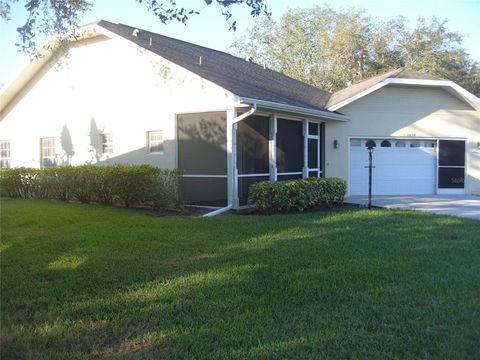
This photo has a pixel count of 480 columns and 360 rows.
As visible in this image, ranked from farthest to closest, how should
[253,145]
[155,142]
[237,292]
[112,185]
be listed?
[155,142] < [253,145] < [112,185] < [237,292]

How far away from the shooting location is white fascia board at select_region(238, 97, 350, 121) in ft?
37.4

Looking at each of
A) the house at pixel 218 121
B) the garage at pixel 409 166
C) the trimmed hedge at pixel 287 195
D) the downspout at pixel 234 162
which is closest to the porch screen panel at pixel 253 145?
the house at pixel 218 121

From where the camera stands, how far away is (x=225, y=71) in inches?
570

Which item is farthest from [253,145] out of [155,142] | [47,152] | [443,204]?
[47,152]

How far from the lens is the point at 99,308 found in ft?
15.0

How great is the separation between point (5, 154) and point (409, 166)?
14.8 metres

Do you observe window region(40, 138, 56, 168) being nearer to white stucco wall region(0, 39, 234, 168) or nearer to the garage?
white stucco wall region(0, 39, 234, 168)

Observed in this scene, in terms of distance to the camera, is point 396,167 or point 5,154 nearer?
point 5,154

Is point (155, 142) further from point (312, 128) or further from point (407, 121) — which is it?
point (407, 121)

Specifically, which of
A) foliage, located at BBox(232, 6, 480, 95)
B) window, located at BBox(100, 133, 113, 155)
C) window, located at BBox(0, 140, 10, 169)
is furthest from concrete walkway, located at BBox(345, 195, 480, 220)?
foliage, located at BBox(232, 6, 480, 95)

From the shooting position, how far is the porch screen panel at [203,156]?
1219 cm

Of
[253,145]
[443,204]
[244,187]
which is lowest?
[443,204]

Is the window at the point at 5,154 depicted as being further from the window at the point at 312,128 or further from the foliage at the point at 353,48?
the foliage at the point at 353,48

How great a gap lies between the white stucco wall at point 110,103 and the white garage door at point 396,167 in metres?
7.41
